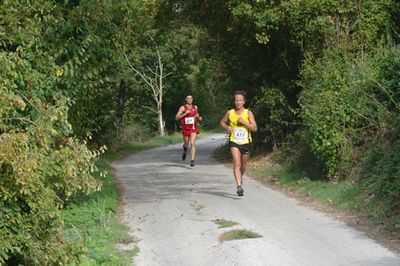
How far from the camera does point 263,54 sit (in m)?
19.7

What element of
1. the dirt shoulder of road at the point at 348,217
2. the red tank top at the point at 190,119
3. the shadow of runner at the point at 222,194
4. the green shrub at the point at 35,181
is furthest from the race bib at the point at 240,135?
the red tank top at the point at 190,119

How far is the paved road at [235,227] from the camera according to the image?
7.71 meters

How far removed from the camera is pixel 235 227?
934 cm

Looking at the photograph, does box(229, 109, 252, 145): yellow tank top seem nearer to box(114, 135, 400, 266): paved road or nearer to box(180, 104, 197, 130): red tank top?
box(114, 135, 400, 266): paved road

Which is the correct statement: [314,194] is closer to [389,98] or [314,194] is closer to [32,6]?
[389,98]

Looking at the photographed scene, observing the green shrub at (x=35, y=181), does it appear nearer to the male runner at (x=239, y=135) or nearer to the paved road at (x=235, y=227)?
the paved road at (x=235, y=227)

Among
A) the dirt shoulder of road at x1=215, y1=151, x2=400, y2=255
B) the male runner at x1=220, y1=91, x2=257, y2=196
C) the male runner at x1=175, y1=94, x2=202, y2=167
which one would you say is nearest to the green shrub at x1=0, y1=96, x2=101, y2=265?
the dirt shoulder of road at x1=215, y1=151, x2=400, y2=255

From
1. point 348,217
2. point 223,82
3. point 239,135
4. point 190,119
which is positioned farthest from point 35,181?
point 223,82

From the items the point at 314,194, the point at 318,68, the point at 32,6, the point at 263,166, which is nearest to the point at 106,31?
the point at 32,6

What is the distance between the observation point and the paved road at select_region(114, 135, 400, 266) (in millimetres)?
7707

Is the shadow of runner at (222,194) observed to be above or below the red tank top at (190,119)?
below

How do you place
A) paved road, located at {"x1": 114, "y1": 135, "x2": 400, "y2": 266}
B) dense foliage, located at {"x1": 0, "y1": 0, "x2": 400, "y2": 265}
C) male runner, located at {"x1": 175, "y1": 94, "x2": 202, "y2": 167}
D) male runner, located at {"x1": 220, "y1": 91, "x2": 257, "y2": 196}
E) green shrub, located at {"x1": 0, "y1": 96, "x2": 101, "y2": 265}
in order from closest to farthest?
green shrub, located at {"x1": 0, "y1": 96, "x2": 101, "y2": 265} → dense foliage, located at {"x1": 0, "y1": 0, "x2": 400, "y2": 265} → paved road, located at {"x1": 114, "y1": 135, "x2": 400, "y2": 266} → male runner, located at {"x1": 220, "y1": 91, "x2": 257, "y2": 196} → male runner, located at {"x1": 175, "y1": 94, "x2": 202, "y2": 167}

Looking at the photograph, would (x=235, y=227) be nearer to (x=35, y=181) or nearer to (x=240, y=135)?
(x=240, y=135)

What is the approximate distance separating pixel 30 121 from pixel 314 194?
6.91 metres
